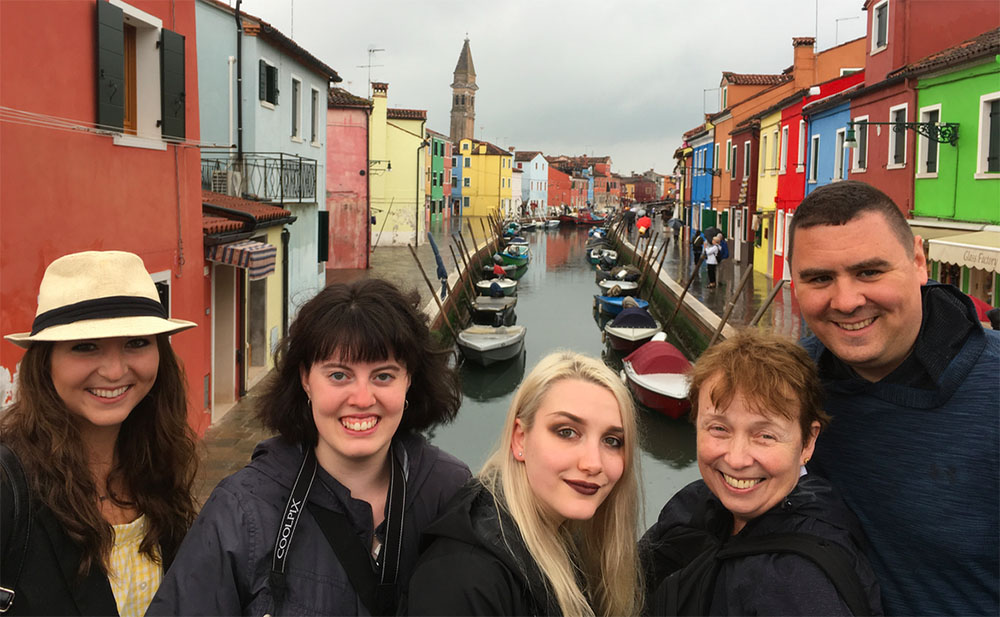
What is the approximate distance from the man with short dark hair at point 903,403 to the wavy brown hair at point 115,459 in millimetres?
1974

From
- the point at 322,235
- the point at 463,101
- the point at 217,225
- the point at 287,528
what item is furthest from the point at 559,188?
the point at 287,528

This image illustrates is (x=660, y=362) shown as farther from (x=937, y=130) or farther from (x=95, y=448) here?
(x=95, y=448)

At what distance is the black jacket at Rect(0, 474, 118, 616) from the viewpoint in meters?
2.08

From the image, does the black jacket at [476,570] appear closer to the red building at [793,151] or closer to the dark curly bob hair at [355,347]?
the dark curly bob hair at [355,347]

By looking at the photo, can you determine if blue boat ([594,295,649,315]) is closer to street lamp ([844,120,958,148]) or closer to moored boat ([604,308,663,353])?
moored boat ([604,308,663,353])

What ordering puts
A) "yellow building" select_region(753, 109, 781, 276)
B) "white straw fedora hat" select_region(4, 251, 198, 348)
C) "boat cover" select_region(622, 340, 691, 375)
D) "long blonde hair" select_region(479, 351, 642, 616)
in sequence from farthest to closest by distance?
"yellow building" select_region(753, 109, 781, 276) → "boat cover" select_region(622, 340, 691, 375) → "white straw fedora hat" select_region(4, 251, 198, 348) → "long blonde hair" select_region(479, 351, 642, 616)

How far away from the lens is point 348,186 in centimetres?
2681

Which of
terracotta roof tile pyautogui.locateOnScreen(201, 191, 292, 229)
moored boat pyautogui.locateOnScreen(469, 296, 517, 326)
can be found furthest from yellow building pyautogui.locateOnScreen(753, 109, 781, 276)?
terracotta roof tile pyautogui.locateOnScreen(201, 191, 292, 229)

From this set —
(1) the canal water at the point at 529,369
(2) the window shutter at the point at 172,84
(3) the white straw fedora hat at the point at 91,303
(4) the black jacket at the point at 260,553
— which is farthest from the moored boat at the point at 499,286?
(4) the black jacket at the point at 260,553

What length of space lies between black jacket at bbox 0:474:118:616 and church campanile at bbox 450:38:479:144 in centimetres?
9032

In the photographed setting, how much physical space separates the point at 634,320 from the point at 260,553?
1886 cm

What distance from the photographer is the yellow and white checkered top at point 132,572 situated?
2410 mm

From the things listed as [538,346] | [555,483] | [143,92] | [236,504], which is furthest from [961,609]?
[538,346]

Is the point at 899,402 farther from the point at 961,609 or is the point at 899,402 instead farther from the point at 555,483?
the point at 555,483
